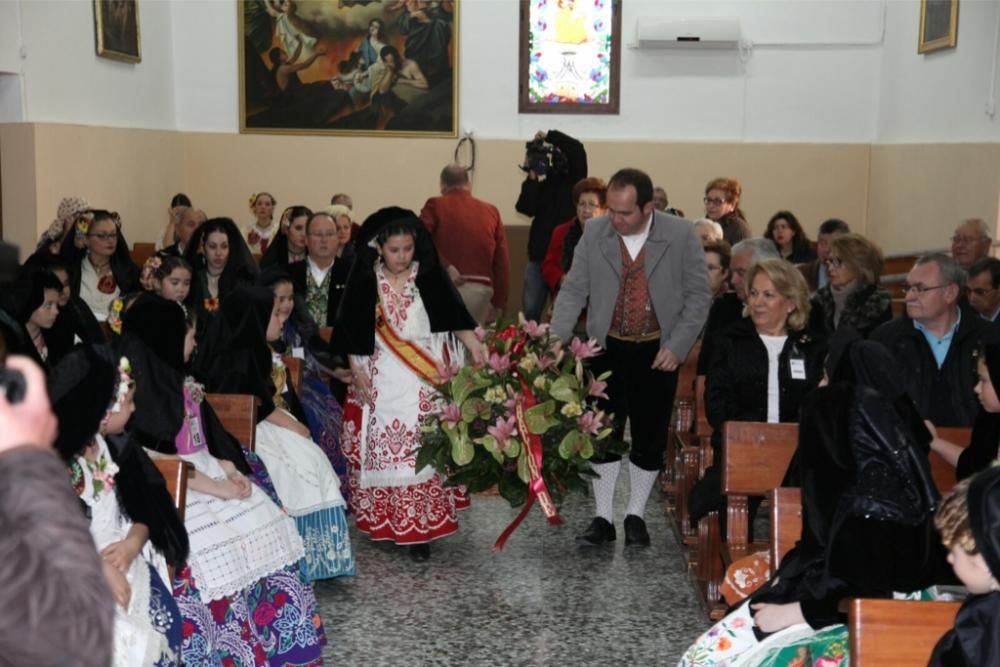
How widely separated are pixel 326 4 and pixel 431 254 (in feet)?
26.4

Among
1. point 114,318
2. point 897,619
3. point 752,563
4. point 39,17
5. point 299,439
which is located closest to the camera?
point 897,619

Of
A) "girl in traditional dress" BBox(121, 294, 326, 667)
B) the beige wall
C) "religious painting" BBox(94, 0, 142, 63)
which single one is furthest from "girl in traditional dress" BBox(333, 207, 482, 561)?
the beige wall

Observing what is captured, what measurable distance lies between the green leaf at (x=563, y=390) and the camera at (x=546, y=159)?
5.04 meters

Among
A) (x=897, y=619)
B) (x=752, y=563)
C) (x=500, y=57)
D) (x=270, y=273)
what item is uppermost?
(x=500, y=57)

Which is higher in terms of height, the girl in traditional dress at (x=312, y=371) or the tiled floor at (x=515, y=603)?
the girl in traditional dress at (x=312, y=371)

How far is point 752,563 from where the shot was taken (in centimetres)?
459

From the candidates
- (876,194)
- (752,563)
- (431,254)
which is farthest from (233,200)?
(752,563)

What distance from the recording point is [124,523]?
4.00 m

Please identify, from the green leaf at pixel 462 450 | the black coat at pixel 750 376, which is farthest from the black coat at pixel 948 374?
the green leaf at pixel 462 450

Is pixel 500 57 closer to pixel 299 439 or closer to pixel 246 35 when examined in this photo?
pixel 246 35

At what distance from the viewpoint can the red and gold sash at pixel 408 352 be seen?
256 inches

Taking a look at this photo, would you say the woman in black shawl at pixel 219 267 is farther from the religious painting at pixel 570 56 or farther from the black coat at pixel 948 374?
the religious painting at pixel 570 56

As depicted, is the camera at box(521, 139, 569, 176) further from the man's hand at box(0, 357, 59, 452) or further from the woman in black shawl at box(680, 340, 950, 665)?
the man's hand at box(0, 357, 59, 452)

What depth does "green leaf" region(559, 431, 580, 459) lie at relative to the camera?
6.00m
